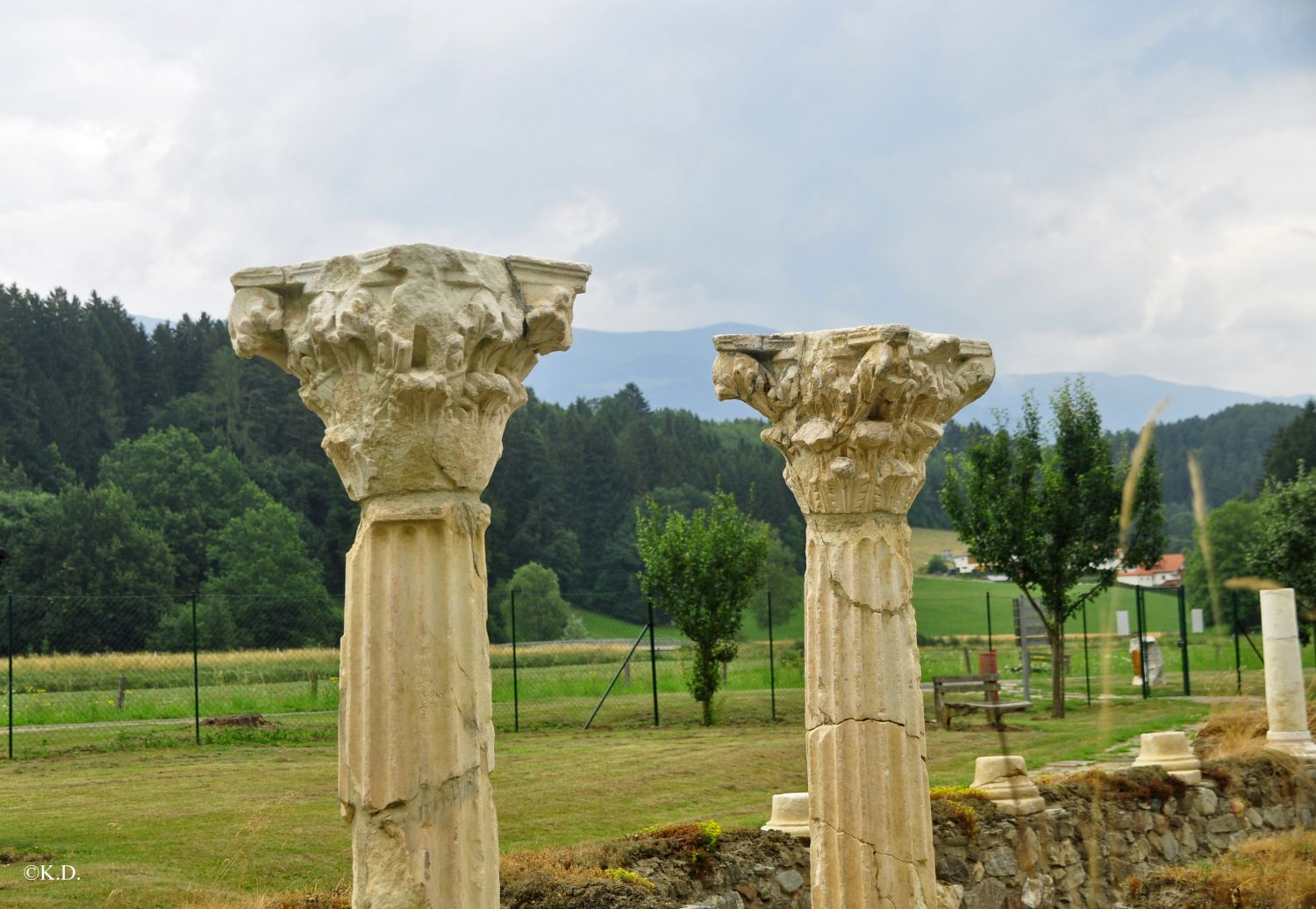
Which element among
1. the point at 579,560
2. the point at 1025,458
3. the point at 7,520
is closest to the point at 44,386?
the point at 7,520

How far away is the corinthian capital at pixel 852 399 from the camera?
7.46 metres

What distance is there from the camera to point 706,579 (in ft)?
75.0

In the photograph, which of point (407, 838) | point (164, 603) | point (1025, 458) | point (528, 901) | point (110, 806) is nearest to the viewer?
point (407, 838)

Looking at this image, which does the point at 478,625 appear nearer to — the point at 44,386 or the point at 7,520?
the point at 7,520

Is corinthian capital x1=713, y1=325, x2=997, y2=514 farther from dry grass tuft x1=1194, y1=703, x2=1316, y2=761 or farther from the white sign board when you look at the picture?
the white sign board

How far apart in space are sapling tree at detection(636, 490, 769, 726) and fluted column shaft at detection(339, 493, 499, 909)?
17.4 metres

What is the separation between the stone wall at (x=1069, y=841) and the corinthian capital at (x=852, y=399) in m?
2.79

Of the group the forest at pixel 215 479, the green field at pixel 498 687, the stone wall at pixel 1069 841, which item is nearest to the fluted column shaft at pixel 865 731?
the stone wall at pixel 1069 841

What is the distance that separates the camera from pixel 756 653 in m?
36.7

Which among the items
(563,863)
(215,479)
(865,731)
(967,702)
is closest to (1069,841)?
(563,863)

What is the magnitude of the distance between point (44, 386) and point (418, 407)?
52963mm

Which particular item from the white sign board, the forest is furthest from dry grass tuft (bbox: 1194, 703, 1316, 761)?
the forest

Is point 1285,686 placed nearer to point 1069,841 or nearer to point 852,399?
point 1069,841

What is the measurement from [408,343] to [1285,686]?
1448 centimetres
